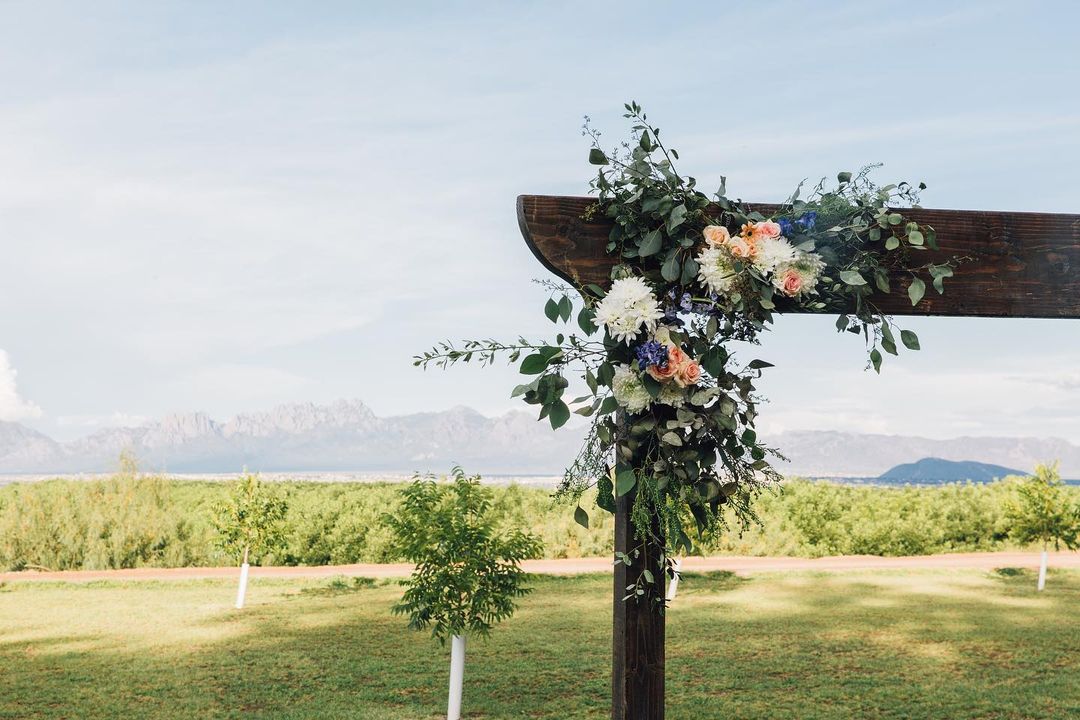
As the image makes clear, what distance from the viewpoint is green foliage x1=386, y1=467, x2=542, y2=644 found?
628 cm

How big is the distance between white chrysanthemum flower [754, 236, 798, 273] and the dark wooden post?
0.81 m

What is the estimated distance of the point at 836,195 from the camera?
2.92 m

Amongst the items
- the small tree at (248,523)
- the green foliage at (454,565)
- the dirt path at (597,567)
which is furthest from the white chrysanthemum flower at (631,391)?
the dirt path at (597,567)

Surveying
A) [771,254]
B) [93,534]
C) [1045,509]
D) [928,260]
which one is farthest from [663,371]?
[93,534]

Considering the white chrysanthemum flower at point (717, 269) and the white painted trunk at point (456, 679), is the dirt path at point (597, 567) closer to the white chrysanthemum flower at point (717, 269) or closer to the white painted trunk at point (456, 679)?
the white painted trunk at point (456, 679)

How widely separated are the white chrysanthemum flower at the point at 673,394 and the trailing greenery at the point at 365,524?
11569mm

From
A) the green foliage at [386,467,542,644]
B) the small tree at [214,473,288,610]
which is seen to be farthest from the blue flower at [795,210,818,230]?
the small tree at [214,473,288,610]

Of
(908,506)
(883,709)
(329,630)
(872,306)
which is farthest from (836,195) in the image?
(908,506)

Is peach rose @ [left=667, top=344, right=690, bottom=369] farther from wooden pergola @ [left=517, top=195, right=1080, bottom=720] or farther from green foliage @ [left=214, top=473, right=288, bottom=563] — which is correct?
green foliage @ [left=214, top=473, right=288, bottom=563]

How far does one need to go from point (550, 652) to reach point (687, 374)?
6.70 metres

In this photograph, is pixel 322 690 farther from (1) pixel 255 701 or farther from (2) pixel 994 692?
(2) pixel 994 692

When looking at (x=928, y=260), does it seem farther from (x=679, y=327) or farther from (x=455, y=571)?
(x=455, y=571)

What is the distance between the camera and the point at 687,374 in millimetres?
2621

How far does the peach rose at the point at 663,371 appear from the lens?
2.62 meters
